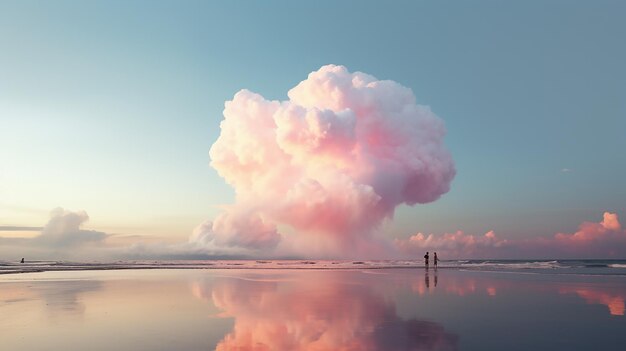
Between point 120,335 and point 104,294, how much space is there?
13.9 meters

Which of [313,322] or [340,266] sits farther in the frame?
[340,266]

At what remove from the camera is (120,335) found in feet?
44.9

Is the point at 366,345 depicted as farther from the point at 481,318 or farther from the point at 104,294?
the point at 104,294

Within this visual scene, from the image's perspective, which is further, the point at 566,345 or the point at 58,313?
the point at 58,313

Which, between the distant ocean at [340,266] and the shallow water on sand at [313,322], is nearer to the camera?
the shallow water on sand at [313,322]

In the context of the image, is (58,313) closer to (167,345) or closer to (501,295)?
(167,345)

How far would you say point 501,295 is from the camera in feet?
82.5

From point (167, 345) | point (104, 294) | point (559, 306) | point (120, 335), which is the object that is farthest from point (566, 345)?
point (104, 294)

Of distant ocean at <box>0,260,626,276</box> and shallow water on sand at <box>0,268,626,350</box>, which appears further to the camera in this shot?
distant ocean at <box>0,260,626,276</box>

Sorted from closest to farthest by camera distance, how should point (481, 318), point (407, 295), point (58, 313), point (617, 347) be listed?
point (617, 347) < point (481, 318) < point (58, 313) < point (407, 295)

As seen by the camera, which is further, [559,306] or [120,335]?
[559,306]

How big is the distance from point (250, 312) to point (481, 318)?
346 inches

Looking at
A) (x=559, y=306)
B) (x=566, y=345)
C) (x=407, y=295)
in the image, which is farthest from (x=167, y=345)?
(x=559, y=306)

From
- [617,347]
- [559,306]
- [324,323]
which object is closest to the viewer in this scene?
[617,347]
